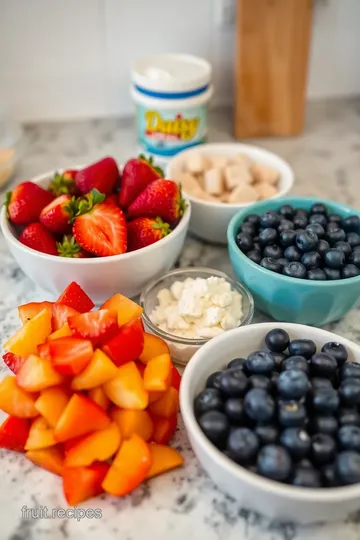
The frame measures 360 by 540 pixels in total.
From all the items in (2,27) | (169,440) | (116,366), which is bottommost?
(169,440)

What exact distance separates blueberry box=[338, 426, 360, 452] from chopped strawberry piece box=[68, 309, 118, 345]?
0.94 ft

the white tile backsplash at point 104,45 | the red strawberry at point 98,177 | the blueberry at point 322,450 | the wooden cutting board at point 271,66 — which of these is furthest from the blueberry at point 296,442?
the white tile backsplash at point 104,45

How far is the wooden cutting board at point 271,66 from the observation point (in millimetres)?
1259

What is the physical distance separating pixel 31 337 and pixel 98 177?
1.08ft

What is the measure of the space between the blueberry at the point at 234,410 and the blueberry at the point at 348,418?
0.36ft

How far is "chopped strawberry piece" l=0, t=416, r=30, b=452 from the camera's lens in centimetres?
72

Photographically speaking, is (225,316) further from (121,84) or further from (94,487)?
(121,84)

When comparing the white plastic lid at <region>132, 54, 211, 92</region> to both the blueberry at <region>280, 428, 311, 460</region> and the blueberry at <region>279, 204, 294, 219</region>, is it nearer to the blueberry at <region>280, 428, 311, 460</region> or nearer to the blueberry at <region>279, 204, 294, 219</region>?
the blueberry at <region>279, 204, 294, 219</region>

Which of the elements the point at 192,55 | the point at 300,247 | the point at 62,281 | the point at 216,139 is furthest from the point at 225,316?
the point at 192,55

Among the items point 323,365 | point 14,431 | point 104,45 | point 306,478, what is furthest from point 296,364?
point 104,45

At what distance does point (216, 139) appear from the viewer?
1.42 meters

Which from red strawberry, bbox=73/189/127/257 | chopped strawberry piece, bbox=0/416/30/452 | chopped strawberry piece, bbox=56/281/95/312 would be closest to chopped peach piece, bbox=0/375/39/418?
chopped strawberry piece, bbox=0/416/30/452

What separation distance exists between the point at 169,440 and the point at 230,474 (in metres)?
0.16

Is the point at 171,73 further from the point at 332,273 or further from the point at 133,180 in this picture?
the point at 332,273
